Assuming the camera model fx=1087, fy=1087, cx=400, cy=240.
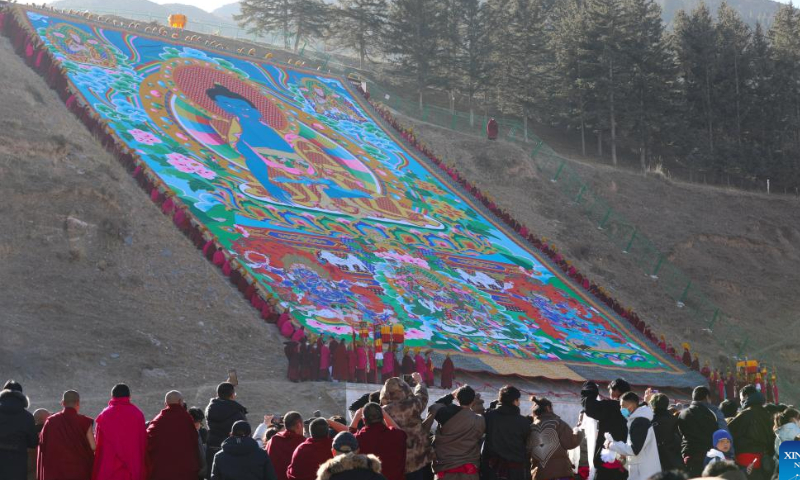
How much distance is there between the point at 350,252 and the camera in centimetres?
2569

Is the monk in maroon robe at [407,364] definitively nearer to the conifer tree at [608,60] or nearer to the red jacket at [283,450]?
the red jacket at [283,450]

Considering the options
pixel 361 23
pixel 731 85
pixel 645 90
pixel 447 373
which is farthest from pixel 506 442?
pixel 361 23

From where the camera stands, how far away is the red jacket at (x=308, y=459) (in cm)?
805

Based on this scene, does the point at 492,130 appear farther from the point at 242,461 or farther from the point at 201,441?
the point at 242,461

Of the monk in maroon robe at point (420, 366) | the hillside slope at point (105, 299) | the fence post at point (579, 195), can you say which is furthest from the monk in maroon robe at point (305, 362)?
the fence post at point (579, 195)

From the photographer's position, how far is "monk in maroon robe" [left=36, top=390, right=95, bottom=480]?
8688mm

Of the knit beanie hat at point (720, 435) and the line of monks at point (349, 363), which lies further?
the line of monks at point (349, 363)

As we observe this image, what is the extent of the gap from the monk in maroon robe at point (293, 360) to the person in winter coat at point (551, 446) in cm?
1056

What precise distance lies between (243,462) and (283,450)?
875mm

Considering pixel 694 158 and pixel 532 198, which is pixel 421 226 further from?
pixel 694 158

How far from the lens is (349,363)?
1962 cm

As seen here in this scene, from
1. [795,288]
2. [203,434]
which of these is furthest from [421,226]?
[203,434]

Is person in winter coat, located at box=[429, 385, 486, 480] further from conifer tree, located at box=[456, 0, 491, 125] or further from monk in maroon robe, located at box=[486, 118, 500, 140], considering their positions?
conifer tree, located at box=[456, 0, 491, 125]

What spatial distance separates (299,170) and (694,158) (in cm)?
2268
